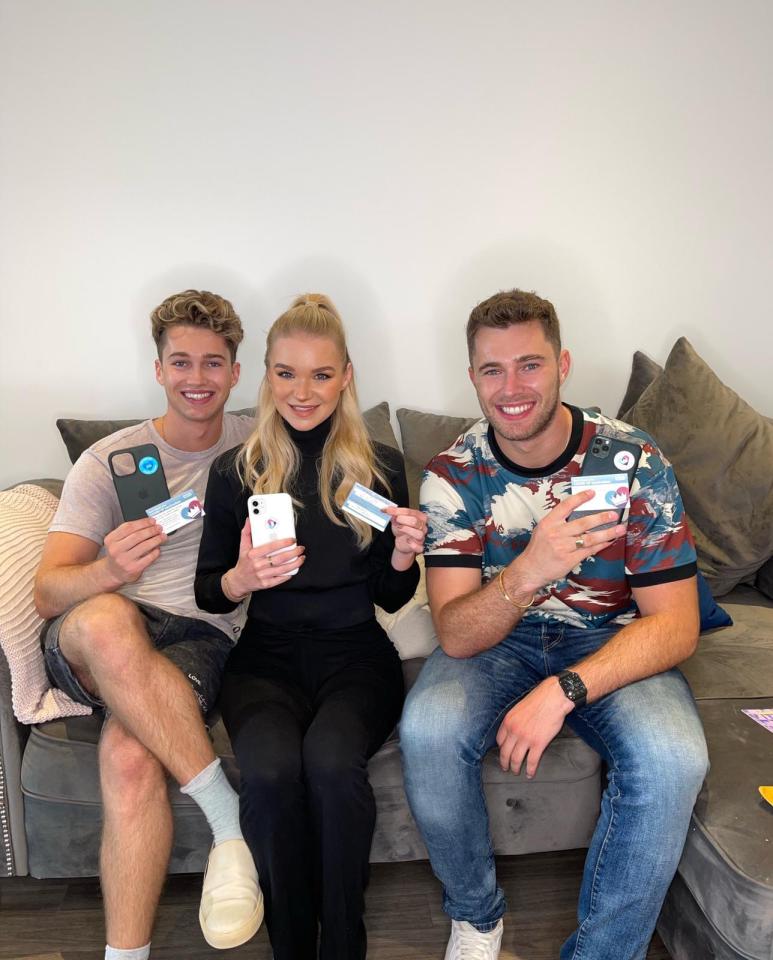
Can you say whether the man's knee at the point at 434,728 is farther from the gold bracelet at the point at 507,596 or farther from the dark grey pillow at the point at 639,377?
the dark grey pillow at the point at 639,377

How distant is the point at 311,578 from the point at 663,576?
0.74 metres

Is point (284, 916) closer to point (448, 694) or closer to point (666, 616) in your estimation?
point (448, 694)

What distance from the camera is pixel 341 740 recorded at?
1454 mm

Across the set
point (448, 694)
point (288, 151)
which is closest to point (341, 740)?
point (448, 694)

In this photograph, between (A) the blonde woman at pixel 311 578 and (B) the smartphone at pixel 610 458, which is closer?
(A) the blonde woman at pixel 311 578

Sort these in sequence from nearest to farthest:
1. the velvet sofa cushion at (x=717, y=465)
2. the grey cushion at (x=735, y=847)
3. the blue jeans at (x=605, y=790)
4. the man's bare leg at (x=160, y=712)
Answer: the grey cushion at (x=735, y=847) < the blue jeans at (x=605, y=790) < the man's bare leg at (x=160, y=712) < the velvet sofa cushion at (x=717, y=465)

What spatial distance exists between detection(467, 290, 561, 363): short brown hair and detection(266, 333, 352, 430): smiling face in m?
0.32

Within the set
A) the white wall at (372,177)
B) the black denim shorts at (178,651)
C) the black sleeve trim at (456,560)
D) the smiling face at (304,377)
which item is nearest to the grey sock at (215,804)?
the black denim shorts at (178,651)

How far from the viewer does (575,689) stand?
1.50 meters

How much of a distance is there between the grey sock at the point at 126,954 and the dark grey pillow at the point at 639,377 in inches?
72.1

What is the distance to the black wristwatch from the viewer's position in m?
1.50

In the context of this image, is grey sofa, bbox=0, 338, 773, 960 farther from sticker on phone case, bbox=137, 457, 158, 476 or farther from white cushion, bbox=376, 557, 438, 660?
sticker on phone case, bbox=137, 457, 158, 476

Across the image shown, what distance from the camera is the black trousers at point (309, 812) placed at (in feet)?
4.55

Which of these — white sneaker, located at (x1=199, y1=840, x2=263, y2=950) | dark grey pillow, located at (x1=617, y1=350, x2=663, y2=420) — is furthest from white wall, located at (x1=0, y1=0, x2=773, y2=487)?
white sneaker, located at (x1=199, y1=840, x2=263, y2=950)
